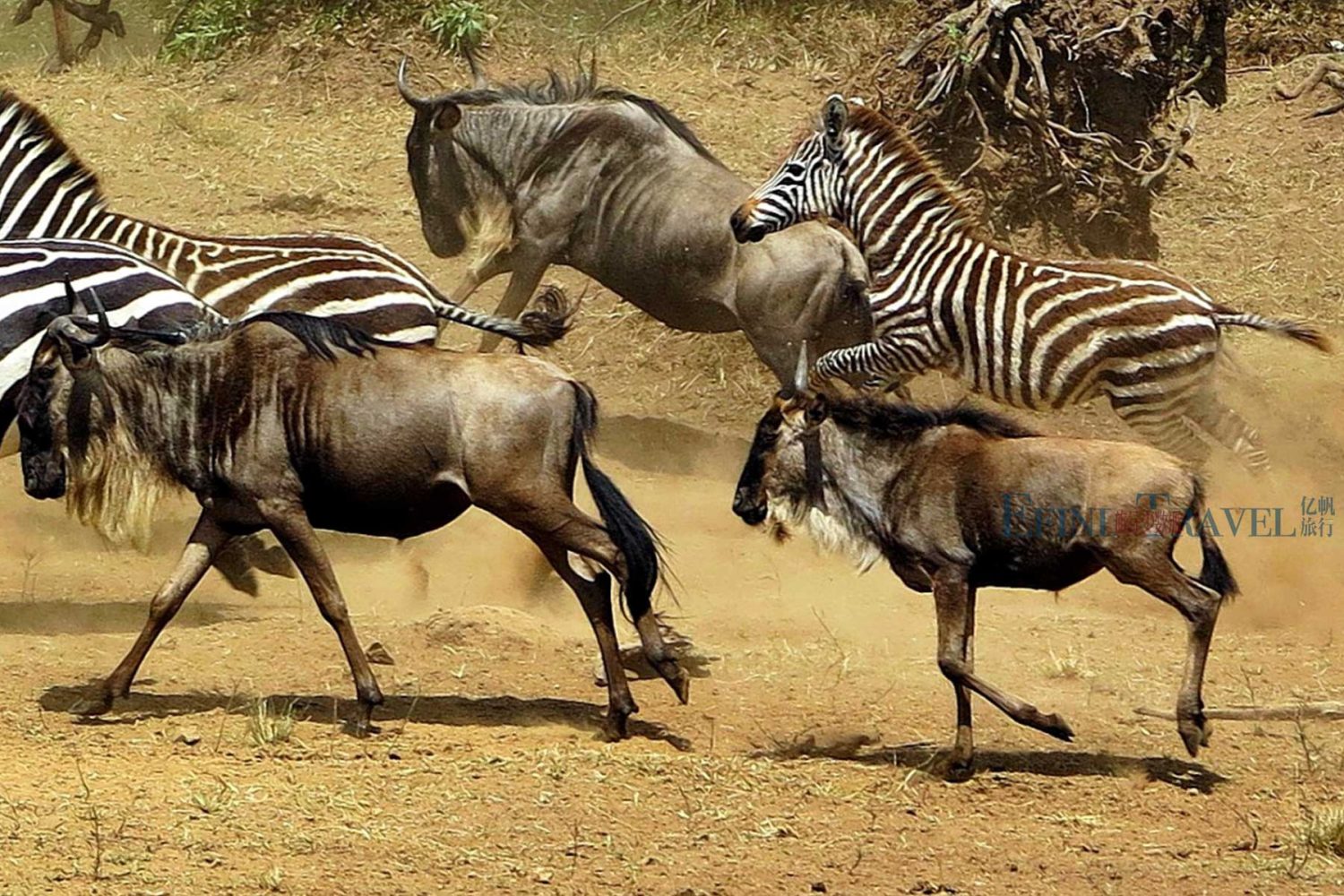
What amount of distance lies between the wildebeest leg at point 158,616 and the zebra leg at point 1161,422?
4144 millimetres

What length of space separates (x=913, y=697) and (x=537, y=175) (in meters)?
3.97

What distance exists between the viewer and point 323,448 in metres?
6.45

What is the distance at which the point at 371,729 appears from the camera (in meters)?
6.39

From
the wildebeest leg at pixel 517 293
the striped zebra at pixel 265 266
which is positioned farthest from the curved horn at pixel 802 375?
the wildebeest leg at pixel 517 293

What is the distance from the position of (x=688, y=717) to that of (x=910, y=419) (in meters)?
1.37

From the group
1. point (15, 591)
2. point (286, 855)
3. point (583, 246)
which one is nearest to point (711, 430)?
point (583, 246)

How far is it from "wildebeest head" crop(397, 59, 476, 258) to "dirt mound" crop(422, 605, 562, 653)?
10.2 feet

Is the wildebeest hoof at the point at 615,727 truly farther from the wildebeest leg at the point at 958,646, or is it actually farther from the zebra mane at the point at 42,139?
the zebra mane at the point at 42,139

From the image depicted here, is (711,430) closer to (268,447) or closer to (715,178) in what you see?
(715,178)

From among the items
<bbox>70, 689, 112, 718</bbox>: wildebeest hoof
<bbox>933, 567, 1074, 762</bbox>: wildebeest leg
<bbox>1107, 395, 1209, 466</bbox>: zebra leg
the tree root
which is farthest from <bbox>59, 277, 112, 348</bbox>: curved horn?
the tree root

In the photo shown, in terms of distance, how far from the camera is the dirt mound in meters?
7.68

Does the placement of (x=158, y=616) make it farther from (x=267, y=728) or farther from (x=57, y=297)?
(x=57, y=297)

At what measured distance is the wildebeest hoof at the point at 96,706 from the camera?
6461 millimetres

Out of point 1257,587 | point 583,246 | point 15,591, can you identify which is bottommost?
point 15,591
